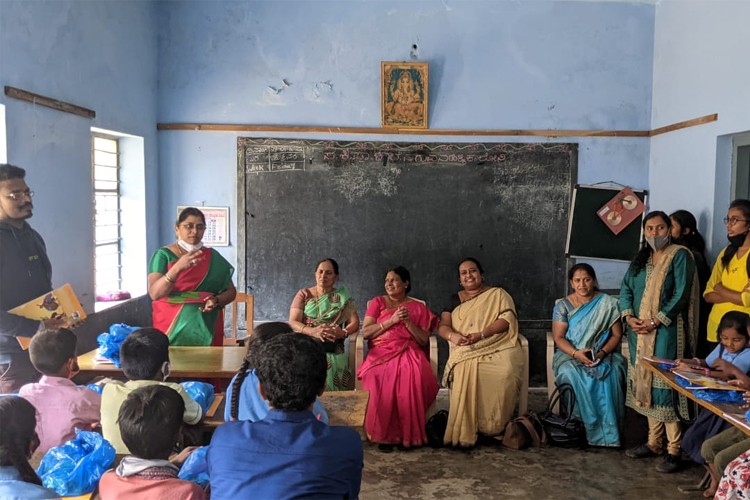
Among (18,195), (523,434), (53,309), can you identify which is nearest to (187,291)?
(53,309)

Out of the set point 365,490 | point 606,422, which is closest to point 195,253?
point 365,490

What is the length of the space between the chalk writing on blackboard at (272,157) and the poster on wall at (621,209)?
8.72 ft

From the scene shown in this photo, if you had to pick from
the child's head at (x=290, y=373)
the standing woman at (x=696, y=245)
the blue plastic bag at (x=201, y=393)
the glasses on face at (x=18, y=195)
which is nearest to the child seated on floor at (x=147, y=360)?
the blue plastic bag at (x=201, y=393)

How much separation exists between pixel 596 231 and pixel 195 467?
425cm

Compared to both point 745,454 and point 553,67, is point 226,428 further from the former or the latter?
point 553,67

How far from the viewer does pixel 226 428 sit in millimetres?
1596

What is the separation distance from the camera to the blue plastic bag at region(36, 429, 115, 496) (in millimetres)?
1810

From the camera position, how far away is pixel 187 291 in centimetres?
368

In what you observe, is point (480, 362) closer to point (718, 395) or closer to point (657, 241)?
point (657, 241)

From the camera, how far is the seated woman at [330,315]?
4094mm

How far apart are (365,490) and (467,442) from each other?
878mm

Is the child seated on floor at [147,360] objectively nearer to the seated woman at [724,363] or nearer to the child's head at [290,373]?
the child's head at [290,373]

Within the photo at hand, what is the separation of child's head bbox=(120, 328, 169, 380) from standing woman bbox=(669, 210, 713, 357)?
11.1 feet

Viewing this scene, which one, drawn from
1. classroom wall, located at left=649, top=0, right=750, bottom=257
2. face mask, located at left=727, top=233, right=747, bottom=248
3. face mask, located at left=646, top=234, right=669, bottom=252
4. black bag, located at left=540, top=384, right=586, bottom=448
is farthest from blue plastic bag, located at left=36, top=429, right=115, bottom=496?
classroom wall, located at left=649, top=0, right=750, bottom=257
